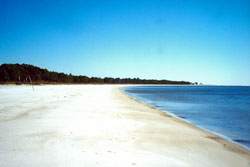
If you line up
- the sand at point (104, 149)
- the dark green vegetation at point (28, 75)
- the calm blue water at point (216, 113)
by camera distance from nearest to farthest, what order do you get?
the sand at point (104, 149) < the calm blue water at point (216, 113) < the dark green vegetation at point (28, 75)

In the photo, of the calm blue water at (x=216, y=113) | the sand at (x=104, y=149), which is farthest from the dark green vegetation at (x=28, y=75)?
the sand at (x=104, y=149)

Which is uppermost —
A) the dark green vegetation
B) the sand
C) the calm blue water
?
the dark green vegetation

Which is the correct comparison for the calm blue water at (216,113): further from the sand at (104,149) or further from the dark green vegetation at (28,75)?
the dark green vegetation at (28,75)

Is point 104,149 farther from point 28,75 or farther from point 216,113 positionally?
point 28,75

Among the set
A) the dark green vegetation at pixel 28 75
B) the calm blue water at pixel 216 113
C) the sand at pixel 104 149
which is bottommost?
the calm blue water at pixel 216 113

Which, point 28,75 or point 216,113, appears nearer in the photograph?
point 216,113

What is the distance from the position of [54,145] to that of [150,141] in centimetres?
327

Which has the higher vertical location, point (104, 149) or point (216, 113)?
point (104, 149)

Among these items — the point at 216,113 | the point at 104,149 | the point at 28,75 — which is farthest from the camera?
the point at 28,75

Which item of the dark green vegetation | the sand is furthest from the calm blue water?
the dark green vegetation

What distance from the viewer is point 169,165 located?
13.3 ft

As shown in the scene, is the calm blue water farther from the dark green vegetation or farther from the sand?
the dark green vegetation

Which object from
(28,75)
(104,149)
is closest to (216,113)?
(104,149)

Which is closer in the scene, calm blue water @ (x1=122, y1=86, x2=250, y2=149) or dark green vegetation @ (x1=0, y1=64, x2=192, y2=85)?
calm blue water @ (x1=122, y1=86, x2=250, y2=149)
